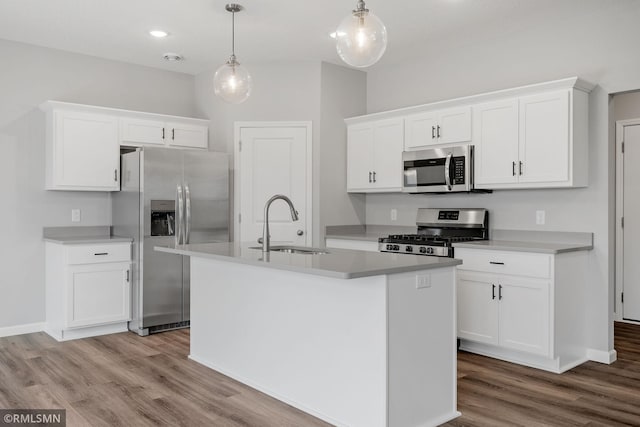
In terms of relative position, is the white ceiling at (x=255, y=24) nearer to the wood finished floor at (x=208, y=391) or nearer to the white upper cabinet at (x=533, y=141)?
the white upper cabinet at (x=533, y=141)

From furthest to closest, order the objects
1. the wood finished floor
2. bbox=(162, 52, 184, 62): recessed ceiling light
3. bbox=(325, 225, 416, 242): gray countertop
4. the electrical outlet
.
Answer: bbox=(325, 225, 416, 242): gray countertop, bbox=(162, 52, 184, 62): recessed ceiling light, the wood finished floor, the electrical outlet

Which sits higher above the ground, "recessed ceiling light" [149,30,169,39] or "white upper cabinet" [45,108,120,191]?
"recessed ceiling light" [149,30,169,39]

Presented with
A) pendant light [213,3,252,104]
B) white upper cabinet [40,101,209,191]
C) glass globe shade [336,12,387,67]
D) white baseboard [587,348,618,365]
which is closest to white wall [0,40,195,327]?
white upper cabinet [40,101,209,191]

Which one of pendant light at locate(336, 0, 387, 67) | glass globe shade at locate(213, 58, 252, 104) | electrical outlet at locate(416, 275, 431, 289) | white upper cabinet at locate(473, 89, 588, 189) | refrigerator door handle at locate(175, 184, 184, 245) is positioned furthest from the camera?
refrigerator door handle at locate(175, 184, 184, 245)

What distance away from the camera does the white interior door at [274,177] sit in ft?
17.5

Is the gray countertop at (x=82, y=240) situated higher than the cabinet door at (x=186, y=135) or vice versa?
the cabinet door at (x=186, y=135)

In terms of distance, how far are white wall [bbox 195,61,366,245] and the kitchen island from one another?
203cm

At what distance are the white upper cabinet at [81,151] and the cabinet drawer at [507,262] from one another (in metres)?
3.34

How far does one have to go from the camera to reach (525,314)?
3785 mm

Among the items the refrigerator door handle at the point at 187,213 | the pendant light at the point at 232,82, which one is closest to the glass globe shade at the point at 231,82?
the pendant light at the point at 232,82

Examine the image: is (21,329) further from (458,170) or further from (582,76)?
(582,76)

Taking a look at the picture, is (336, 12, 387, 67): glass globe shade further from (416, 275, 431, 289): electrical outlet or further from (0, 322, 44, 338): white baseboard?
(0, 322, 44, 338): white baseboard

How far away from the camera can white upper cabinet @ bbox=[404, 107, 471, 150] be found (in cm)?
447

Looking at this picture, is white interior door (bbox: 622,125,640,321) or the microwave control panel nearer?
the microwave control panel
